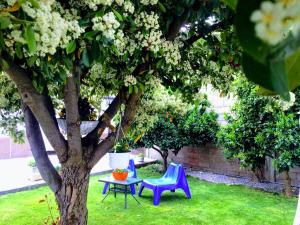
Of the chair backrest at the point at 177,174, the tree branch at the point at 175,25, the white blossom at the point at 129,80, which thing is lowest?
the chair backrest at the point at 177,174

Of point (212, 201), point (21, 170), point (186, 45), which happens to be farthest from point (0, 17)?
point (21, 170)

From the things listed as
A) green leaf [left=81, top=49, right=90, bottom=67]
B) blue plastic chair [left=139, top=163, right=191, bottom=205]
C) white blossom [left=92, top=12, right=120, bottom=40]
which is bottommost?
blue plastic chair [left=139, top=163, right=191, bottom=205]

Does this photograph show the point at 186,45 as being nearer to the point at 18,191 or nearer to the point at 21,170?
the point at 18,191

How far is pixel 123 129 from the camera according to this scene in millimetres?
2934

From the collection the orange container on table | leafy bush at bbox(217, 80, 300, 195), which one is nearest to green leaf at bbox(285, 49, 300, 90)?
leafy bush at bbox(217, 80, 300, 195)

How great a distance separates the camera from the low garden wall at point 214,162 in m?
7.81

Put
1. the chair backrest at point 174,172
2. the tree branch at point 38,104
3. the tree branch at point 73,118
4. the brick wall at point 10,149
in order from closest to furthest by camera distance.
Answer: the tree branch at point 38,104
the tree branch at point 73,118
the chair backrest at point 174,172
the brick wall at point 10,149

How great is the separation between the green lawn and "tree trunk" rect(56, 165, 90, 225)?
2.67 metres

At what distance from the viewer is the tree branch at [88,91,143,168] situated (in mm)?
2822

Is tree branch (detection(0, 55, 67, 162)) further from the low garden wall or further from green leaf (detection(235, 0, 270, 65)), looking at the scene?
the low garden wall

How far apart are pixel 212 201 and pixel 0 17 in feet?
20.7

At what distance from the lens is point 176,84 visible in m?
3.22

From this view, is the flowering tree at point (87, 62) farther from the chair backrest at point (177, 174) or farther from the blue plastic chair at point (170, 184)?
the chair backrest at point (177, 174)

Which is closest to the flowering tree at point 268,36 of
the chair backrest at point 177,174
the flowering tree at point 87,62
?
the flowering tree at point 87,62
